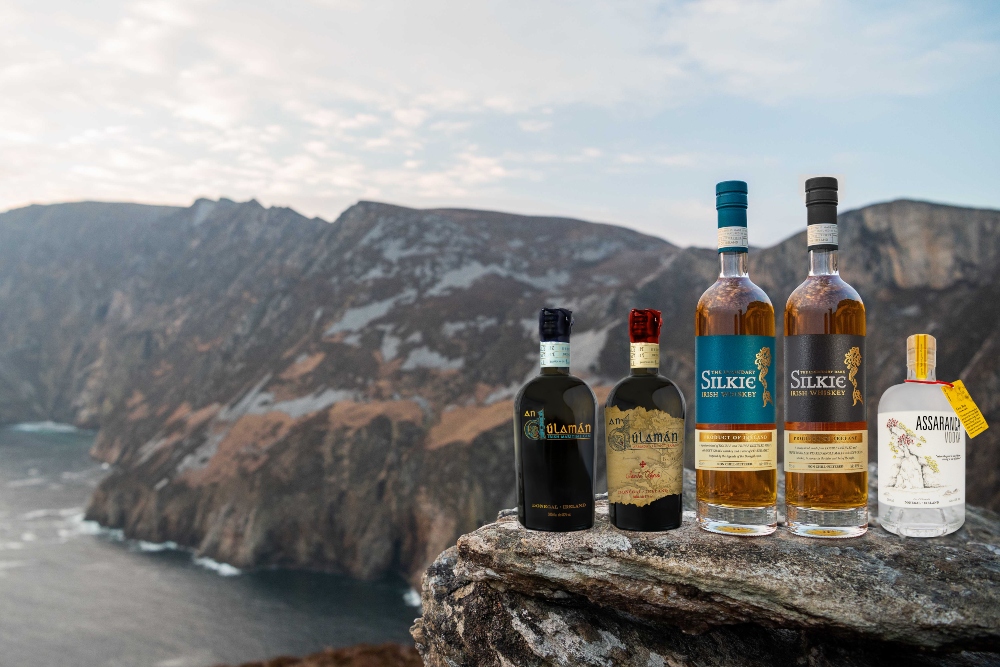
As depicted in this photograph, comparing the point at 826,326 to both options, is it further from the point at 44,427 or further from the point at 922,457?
the point at 44,427

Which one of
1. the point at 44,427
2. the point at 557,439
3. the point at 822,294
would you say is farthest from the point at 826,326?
the point at 44,427

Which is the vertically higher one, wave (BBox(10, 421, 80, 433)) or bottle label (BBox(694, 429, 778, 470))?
bottle label (BBox(694, 429, 778, 470))

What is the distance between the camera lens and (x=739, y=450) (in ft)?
13.3

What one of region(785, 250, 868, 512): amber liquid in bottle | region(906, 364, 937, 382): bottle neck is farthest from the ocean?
region(906, 364, 937, 382): bottle neck

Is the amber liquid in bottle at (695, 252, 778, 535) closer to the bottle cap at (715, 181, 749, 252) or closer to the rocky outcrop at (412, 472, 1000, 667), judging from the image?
the bottle cap at (715, 181, 749, 252)

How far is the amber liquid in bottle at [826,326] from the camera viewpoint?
4121 mm

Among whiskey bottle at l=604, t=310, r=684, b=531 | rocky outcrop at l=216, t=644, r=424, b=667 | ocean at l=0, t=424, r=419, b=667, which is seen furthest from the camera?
ocean at l=0, t=424, r=419, b=667

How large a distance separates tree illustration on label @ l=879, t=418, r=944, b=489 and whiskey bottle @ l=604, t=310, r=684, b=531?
116 cm

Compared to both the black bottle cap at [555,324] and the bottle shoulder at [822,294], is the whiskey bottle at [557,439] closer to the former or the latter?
the black bottle cap at [555,324]

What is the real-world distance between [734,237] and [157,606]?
49039 mm

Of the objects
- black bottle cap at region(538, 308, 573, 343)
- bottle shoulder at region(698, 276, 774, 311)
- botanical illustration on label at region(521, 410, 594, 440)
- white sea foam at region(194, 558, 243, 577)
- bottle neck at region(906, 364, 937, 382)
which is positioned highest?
bottle shoulder at region(698, 276, 774, 311)

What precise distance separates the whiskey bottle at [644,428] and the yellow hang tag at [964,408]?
1.46 metres

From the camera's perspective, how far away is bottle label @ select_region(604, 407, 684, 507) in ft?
13.5

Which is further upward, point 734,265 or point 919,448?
point 734,265
